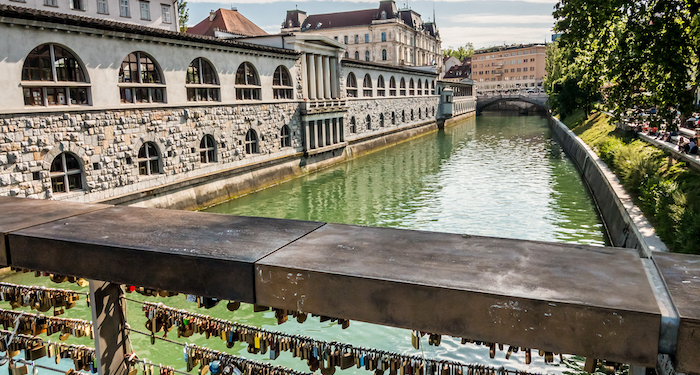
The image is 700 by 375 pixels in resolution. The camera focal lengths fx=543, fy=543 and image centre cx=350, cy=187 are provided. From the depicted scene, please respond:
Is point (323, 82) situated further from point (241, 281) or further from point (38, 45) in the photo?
point (241, 281)

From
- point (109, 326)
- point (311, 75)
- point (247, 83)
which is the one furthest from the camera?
point (311, 75)

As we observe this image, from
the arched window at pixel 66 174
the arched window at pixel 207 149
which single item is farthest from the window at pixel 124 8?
the arched window at pixel 66 174

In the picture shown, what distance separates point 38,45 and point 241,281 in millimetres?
18256

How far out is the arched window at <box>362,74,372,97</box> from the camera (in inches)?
1929

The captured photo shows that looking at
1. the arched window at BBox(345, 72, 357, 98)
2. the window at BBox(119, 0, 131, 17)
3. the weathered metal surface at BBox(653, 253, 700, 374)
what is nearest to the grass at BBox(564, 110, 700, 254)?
the weathered metal surface at BBox(653, 253, 700, 374)

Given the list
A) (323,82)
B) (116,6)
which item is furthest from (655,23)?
(116,6)

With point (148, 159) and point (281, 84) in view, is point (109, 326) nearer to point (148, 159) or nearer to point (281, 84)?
point (148, 159)

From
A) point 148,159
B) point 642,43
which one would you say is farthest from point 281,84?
point 642,43

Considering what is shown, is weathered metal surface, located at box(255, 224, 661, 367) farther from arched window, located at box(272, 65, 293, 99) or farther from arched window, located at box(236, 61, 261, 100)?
arched window, located at box(272, 65, 293, 99)

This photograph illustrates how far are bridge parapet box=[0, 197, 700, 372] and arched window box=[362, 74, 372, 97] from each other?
43.9m

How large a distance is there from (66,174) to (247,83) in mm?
13148

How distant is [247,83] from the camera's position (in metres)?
31.0

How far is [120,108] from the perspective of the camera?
2212 centimetres

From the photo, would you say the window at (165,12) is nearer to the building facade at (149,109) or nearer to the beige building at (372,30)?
the building facade at (149,109)
